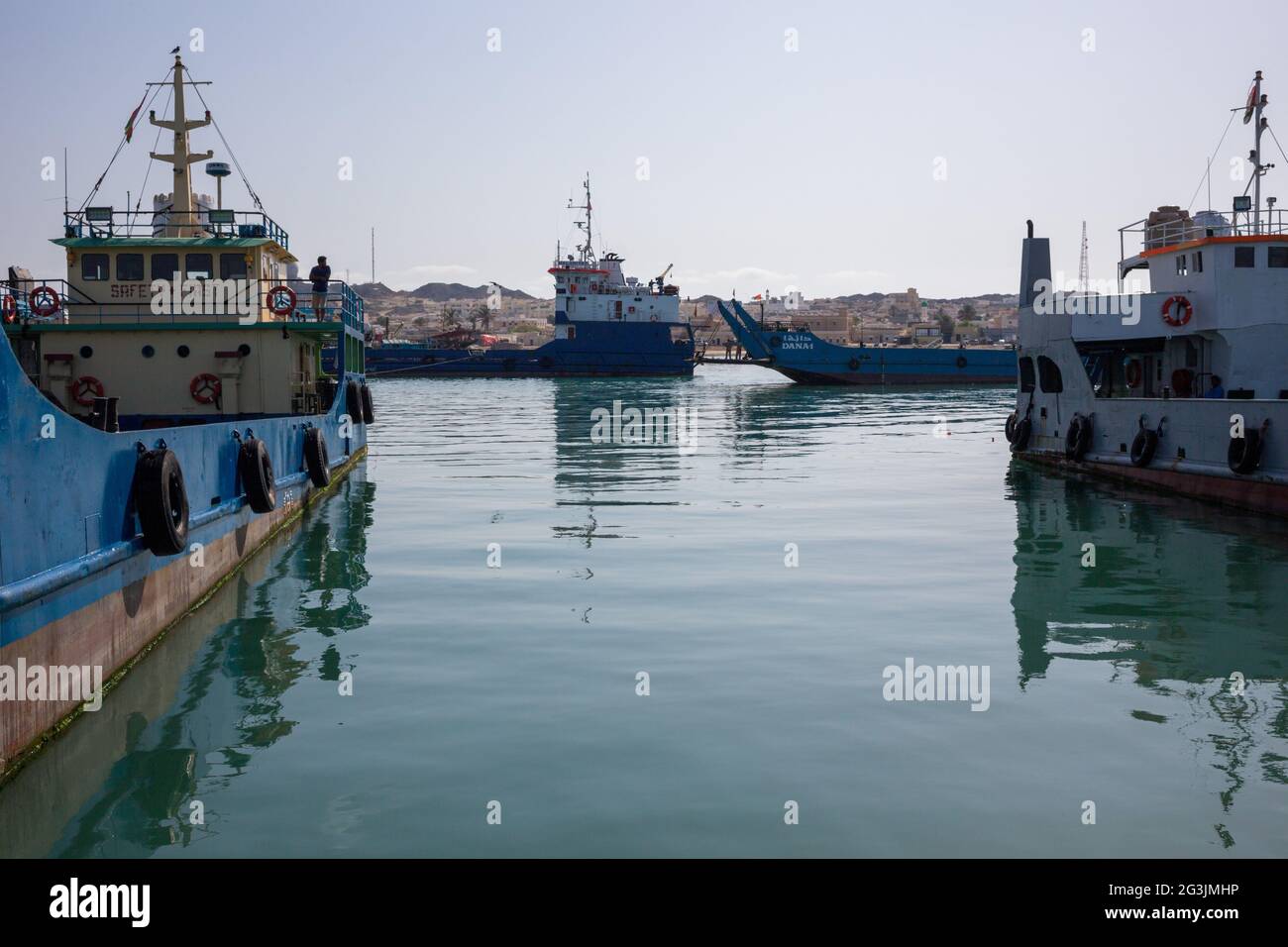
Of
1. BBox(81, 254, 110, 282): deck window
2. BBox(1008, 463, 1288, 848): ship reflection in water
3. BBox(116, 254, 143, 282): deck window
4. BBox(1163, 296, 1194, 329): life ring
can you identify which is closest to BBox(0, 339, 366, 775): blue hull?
BBox(1008, 463, 1288, 848): ship reflection in water

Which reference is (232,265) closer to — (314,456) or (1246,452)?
(314,456)

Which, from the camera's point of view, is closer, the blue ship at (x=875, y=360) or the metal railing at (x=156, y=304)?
the metal railing at (x=156, y=304)

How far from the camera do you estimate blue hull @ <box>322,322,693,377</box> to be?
307ft

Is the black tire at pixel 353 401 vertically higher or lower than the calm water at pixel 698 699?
higher

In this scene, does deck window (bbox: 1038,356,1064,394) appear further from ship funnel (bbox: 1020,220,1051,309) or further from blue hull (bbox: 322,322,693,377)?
blue hull (bbox: 322,322,693,377)

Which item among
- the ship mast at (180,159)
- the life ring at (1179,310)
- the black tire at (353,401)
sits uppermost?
the ship mast at (180,159)

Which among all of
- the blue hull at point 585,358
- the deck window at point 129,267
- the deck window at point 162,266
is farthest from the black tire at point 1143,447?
the blue hull at point 585,358

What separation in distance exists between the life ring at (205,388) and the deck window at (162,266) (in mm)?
2179

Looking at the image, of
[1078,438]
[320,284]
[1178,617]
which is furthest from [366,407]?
[1178,617]

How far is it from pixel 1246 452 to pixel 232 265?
18168mm

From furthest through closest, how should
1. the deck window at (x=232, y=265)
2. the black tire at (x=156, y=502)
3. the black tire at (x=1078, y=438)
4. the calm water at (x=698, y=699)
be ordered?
the black tire at (x=1078, y=438), the deck window at (x=232, y=265), the black tire at (x=156, y=502), the calm water at (x=698, y=699)

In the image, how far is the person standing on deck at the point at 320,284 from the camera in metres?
24.6

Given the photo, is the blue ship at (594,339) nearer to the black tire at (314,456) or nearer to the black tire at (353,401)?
the black tire at (353,401)

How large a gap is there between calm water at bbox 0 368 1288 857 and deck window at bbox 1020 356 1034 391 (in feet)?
35.0
